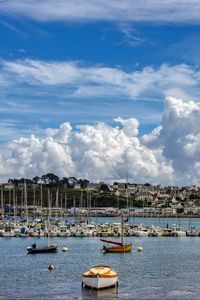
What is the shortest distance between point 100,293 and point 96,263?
3449 centimetres

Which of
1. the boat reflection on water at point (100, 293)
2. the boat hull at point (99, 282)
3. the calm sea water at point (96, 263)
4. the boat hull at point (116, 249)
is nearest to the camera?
the boat reflection on water at point (100, 293)

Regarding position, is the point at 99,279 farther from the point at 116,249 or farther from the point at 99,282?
the point at 116,249

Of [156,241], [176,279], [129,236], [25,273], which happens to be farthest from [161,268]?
[129,236]

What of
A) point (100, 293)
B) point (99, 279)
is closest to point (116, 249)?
point (99, 279)

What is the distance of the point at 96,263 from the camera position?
96562 millimetres

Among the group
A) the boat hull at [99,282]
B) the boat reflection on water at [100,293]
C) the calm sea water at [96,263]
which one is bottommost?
the calm sea water at [96,263]

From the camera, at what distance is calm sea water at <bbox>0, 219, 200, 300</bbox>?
205 feet

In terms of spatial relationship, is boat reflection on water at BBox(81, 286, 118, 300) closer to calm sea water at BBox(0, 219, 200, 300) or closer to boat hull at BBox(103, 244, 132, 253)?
calm sea water at BBox(0, 219, 200, 300)

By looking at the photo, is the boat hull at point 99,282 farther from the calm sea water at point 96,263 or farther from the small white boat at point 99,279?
the calm sea water at point 96,263

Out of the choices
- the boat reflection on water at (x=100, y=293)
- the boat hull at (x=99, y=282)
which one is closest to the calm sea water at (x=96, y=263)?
the boat reflection on water at (x=100, y=293)

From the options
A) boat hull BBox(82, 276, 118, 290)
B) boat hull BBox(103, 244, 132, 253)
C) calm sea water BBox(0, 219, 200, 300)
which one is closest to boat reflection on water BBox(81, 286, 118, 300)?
calm sea water BBox(0, 219, 200, 300)

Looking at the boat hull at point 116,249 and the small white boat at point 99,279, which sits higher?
the small white boat at point 99,279

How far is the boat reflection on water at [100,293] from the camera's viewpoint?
60.2 meters

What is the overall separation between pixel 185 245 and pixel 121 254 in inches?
1130
